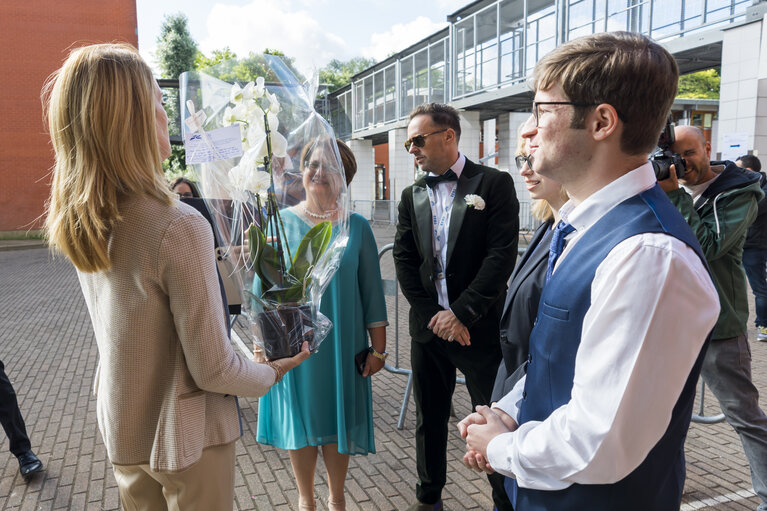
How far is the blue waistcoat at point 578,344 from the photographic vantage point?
123 centimetres

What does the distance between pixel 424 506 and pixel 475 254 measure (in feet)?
4.91

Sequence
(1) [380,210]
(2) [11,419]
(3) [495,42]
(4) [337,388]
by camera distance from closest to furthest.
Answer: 1. (4) [337,388]
2. (2) [11,419]
3. (3) [495,42]
4. (1) [380,210]

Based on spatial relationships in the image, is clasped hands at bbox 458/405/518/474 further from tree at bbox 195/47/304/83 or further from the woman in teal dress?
tree at bbox 195/47/304/83

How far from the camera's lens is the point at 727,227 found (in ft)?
10.1

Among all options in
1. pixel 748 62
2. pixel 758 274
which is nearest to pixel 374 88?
pixel 748 62

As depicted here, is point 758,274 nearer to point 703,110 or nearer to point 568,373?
point 568,373

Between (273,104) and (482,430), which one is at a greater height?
(273,104)

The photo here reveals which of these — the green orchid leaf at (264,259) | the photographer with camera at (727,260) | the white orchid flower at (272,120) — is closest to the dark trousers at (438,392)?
the photographer with camera at (727,260)

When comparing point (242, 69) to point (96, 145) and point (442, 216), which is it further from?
point (442, 216)

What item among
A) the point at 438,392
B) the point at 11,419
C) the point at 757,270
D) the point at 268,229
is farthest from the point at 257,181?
the point at 757,270

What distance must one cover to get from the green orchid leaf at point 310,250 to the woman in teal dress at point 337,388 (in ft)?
2.30

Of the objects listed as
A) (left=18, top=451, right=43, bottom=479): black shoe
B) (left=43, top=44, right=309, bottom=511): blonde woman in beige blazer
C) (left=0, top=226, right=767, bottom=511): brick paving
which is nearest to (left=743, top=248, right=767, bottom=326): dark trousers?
(left=0, top=226, right=767, bottom=511): brick paving

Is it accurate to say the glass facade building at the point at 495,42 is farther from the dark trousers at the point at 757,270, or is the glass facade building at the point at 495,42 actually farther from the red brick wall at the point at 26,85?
the red brick wall at the point at 26,85

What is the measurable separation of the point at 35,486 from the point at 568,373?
151 inches
